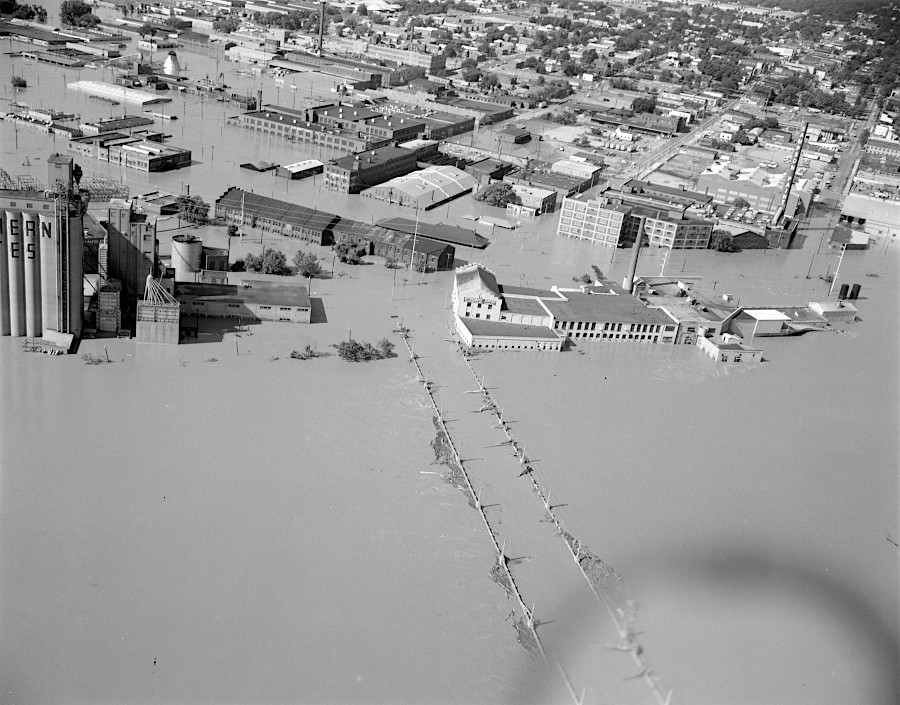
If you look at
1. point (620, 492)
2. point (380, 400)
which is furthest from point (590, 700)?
point (380, 400)

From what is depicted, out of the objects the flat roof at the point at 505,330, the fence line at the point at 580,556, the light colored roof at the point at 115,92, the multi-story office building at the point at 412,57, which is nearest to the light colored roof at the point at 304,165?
the light colored roof at the point at 115,92

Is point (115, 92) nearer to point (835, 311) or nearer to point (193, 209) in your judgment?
point (193, 209)

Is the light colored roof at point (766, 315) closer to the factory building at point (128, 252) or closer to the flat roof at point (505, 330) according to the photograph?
the flat roof at point (505, 330)

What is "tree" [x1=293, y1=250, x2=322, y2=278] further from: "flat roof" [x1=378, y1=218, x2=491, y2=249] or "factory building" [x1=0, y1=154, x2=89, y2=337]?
"factory building" [x1=0, y1=154, x2=89, y2=337]

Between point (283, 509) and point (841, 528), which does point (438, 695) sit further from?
point (841, 528)

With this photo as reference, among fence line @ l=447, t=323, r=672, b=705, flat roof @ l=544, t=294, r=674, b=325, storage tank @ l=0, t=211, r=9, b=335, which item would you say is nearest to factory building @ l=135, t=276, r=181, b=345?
storage tank @ l=0, t=211, r=9, b=335
